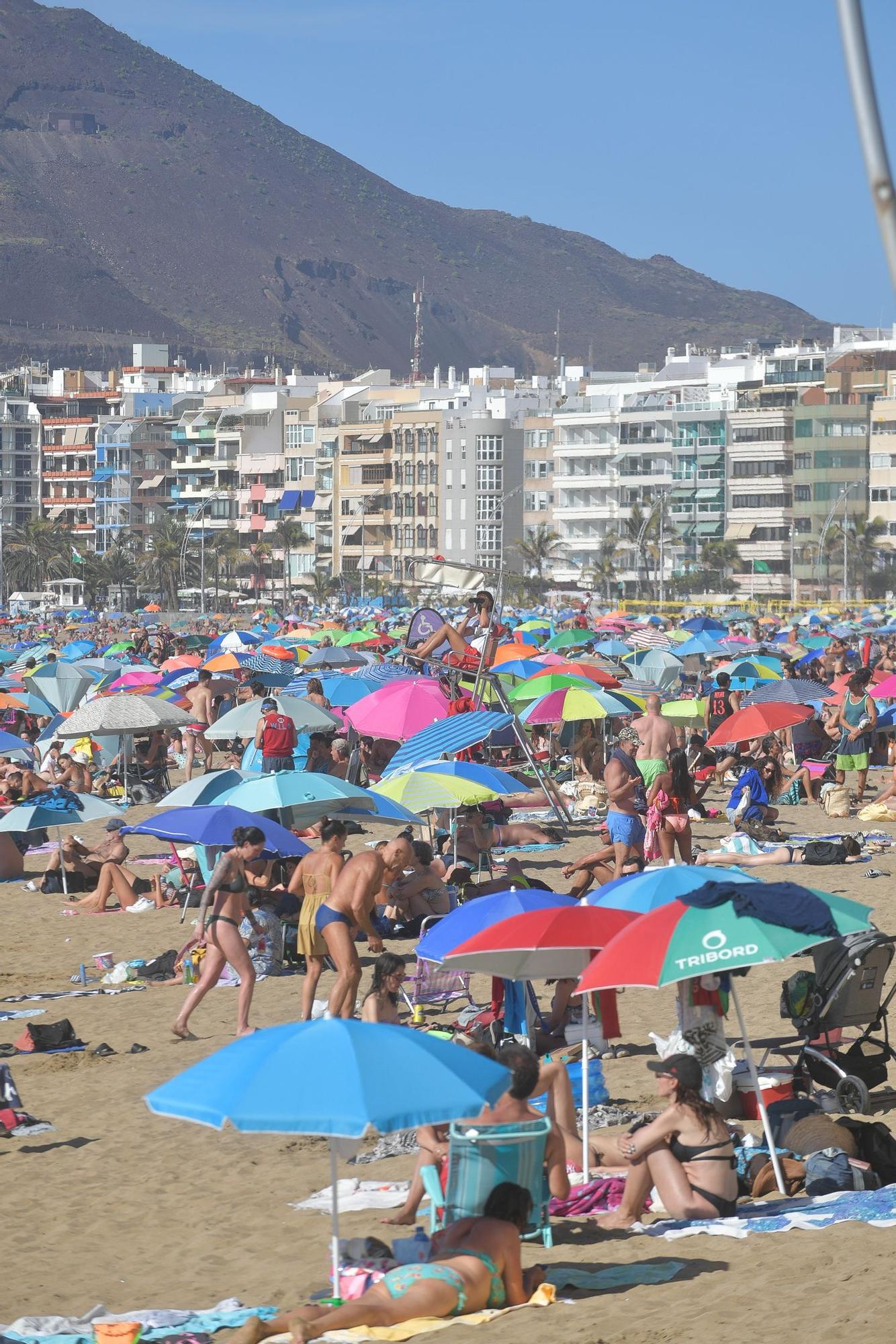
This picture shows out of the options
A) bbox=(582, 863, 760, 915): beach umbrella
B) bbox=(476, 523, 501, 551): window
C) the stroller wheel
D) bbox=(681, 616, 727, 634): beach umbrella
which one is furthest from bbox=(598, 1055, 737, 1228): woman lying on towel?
bbox=(476, 523, 501, 551): window

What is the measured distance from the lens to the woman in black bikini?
1017 cm

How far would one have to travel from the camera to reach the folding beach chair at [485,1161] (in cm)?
623

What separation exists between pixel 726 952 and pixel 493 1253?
4.86ft

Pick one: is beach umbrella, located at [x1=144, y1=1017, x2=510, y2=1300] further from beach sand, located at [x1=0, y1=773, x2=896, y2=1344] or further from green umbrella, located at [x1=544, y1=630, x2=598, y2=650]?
green umbrella, located at [x1=544, y1=630, x2=598, y2=650]

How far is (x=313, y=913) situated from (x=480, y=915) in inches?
74.4

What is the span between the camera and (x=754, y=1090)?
791cm

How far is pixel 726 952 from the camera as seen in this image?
710cm

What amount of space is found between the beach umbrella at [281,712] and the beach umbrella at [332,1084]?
518 inches

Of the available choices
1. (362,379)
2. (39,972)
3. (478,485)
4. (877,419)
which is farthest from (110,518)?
(39,972)

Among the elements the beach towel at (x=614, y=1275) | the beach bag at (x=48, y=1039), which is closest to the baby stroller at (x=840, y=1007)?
the beach towel at (x=614, y=1275)

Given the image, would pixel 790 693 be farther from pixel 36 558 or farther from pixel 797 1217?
pixel 36 558

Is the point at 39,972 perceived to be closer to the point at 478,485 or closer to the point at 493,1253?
the point at 493,1253

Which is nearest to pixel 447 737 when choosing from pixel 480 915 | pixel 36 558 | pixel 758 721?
pixel 758 721

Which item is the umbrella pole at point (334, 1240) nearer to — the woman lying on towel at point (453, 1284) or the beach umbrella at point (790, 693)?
the woman lying on towel at point (453, 1284)
